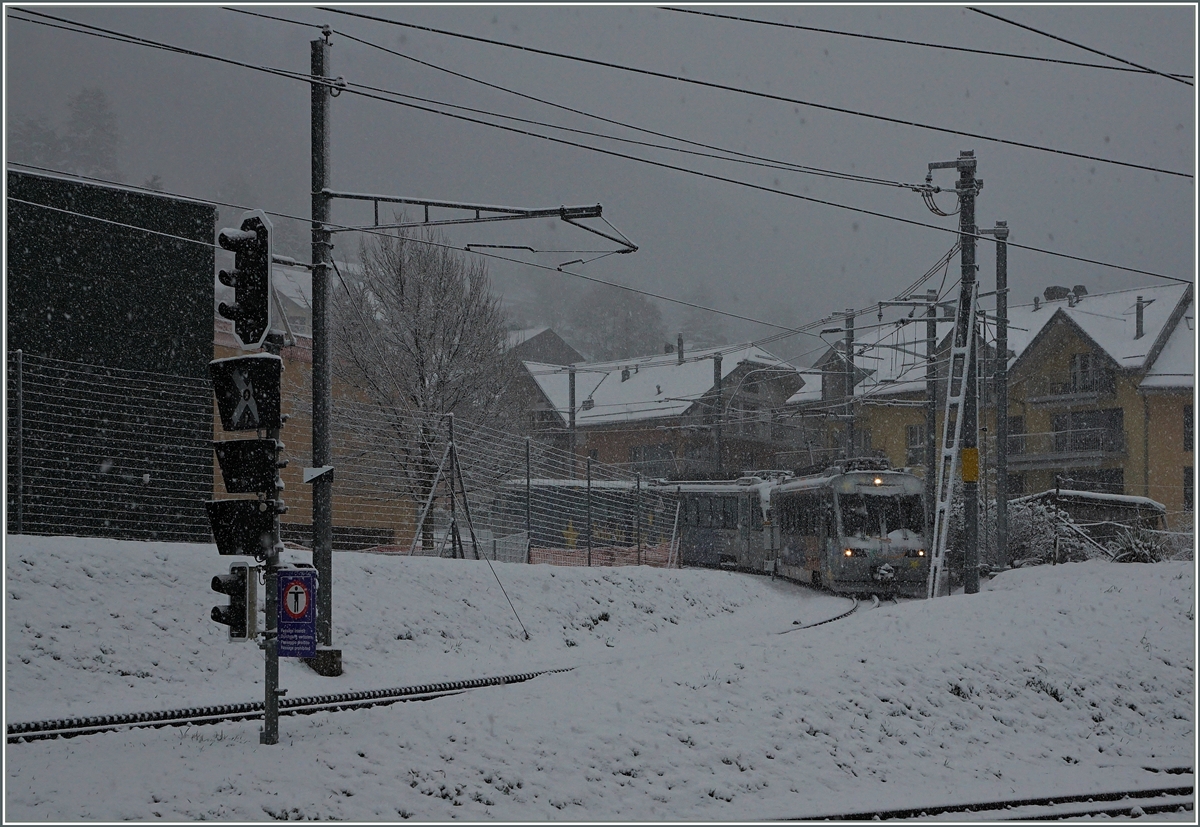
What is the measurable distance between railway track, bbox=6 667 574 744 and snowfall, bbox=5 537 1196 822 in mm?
421

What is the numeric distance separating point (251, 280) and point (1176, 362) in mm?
49485

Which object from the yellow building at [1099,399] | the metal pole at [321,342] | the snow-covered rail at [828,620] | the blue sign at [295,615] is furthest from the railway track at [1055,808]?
the yellow building at [1099,399]

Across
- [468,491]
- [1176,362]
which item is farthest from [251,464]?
[1176,362]

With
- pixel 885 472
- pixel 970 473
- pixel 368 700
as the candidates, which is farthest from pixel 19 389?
pixel 885 472

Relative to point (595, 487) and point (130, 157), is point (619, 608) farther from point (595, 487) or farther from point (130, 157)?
point (130, 157)

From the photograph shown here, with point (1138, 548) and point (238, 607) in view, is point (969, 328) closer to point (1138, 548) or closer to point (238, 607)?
point (1138, 548)

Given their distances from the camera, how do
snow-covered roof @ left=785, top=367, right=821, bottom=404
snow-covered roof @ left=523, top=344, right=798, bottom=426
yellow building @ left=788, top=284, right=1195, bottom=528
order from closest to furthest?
yellow building @ left=788, top=284, right=1195, bottom=528 < snow-covered roof @ left=523, top=344, right=798, bottom=426 < snow-covered roof @ left=785, top=367, right=821, bottom=404

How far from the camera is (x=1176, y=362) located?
49.8 meters

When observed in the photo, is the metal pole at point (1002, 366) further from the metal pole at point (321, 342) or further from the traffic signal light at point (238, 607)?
the traffic signal light at point (238, 607)

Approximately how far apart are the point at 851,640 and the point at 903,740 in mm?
2917

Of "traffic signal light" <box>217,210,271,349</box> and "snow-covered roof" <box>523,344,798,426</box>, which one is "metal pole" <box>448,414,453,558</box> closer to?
"traffic signal light" <box>217,210,271,349</box>

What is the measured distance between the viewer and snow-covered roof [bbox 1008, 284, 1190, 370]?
5088 cm

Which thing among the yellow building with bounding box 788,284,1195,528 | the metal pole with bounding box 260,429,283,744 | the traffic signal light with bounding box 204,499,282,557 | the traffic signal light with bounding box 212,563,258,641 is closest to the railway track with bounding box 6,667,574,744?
the metal pole with bounding box 260,429,283,744

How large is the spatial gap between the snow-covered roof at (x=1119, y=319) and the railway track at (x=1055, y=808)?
41.1 metres
